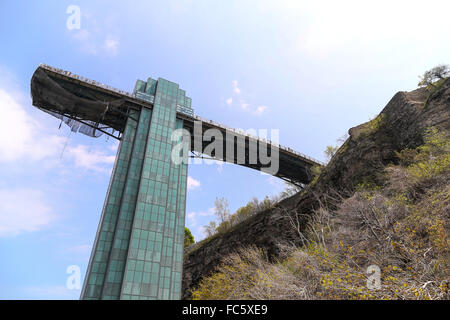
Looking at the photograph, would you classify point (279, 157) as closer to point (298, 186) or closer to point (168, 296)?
point (298, 186)

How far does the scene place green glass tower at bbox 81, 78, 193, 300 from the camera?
35438 millimetres

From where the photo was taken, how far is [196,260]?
50.8 metres

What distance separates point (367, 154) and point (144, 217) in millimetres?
33597

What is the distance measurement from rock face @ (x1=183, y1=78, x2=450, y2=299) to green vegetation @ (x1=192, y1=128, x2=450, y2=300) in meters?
3.83

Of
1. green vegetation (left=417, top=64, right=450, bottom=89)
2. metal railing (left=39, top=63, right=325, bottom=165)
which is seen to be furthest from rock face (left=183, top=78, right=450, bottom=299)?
metal railing (left=39, top=63, right=325, bottom=165)

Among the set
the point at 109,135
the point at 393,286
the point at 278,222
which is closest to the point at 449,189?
the point at 393,286

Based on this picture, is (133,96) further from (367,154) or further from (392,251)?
(392,251)

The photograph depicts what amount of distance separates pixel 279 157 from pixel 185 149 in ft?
81.6

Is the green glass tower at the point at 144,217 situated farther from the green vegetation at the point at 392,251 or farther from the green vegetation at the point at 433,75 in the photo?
the green vegetation at the point at 433,75

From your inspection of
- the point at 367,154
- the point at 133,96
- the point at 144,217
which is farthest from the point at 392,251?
the point at 133,96

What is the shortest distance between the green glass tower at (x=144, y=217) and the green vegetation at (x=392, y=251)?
19.1 metres

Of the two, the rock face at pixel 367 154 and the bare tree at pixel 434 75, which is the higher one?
the bare tree at pixel 434 75

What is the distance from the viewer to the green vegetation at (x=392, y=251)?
9.08 metres

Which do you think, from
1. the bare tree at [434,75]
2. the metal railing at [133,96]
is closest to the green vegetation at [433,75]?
the bare tree at [434,75]
